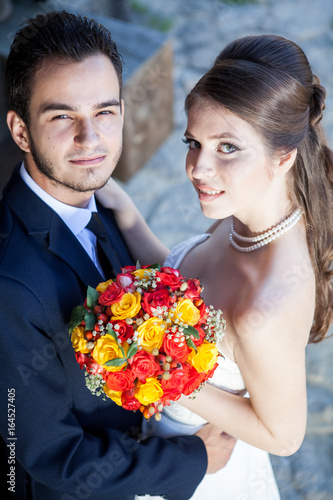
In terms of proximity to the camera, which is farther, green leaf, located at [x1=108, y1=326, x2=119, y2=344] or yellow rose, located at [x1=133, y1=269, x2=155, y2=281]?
yellow rose, located at [x1=133, y1=269, x2=155, y2=281]

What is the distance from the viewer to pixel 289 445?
2188 mm

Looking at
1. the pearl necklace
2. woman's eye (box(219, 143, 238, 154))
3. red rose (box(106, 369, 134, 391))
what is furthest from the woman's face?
red rose (box(106, 369, 134, 391))

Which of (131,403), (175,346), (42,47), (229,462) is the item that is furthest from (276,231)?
(42,47)

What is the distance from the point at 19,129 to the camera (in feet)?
7.24

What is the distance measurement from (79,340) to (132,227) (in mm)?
1137

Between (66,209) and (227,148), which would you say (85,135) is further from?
(227,148)

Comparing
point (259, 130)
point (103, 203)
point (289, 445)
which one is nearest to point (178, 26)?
point (103, 203)

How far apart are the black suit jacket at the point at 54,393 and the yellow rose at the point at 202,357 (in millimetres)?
515

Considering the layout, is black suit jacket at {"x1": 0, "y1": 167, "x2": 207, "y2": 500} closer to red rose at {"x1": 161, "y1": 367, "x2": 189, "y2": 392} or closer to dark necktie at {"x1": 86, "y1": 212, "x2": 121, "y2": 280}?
dark necktie at {"x1": 86, "y1": 212, "x2": 121, "y2": 280}

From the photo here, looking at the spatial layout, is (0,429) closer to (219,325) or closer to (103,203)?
(219,325)

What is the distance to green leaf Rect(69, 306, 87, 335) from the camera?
1815 mm

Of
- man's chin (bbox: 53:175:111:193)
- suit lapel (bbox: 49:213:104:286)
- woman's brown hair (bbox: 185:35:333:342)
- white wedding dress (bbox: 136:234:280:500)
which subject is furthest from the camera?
white wedding dress (bbox: 136:234:280:500)

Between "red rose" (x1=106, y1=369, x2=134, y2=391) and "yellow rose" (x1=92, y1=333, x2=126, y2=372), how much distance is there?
0.02m

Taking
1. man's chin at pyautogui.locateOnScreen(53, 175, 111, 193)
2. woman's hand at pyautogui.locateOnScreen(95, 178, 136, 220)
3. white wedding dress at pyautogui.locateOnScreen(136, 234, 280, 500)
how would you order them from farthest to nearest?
1. woman's hand at pyautogui.locateOnScreen(95, 178, 136, 220)
2. white wedding dress at pyautogui.locateOnScreen(136, 234, 280, 500)
3. man's chin at pyautogui.locateOnScreen(53, 175, 111, 193)
